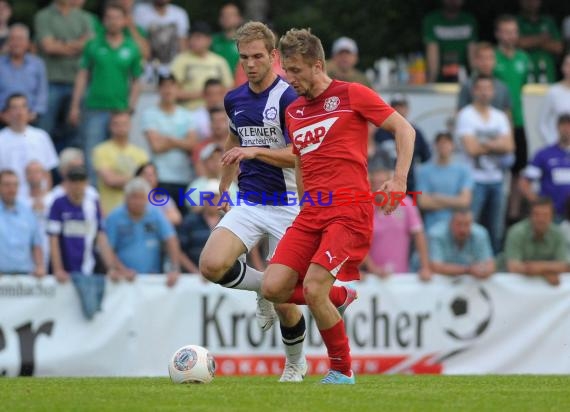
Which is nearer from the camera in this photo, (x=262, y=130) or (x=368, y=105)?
(x=368, y=105)

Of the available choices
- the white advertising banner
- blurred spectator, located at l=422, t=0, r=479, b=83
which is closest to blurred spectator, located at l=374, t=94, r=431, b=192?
blurred spectator, located at l=422, t=0, r=479, b=83

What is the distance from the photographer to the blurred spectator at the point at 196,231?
15250 mm

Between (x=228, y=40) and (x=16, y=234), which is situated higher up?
(x=228, y=40)

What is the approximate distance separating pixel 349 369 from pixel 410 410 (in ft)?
5.43

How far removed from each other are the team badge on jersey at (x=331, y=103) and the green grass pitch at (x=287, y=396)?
2.02 meters

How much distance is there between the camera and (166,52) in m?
18.6

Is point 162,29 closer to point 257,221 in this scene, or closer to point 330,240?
point 257,221

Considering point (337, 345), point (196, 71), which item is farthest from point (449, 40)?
point (337, 345)

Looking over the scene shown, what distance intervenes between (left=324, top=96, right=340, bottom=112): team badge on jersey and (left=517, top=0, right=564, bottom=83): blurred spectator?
32.3 feet

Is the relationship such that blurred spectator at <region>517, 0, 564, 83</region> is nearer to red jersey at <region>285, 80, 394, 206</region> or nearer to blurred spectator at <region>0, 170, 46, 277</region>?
blurred spectator at <region>0, 170, 46, 277</region>

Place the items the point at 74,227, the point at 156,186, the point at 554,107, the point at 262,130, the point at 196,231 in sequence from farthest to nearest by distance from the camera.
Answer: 1. the point at 554,107
2. the point at 156,186
3. the point at 196,231
4. the point at 74,227
5. the point at 262,130

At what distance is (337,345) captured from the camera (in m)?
9.78

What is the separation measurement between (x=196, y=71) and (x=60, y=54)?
1753mm

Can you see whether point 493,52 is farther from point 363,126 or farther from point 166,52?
point 363,126
